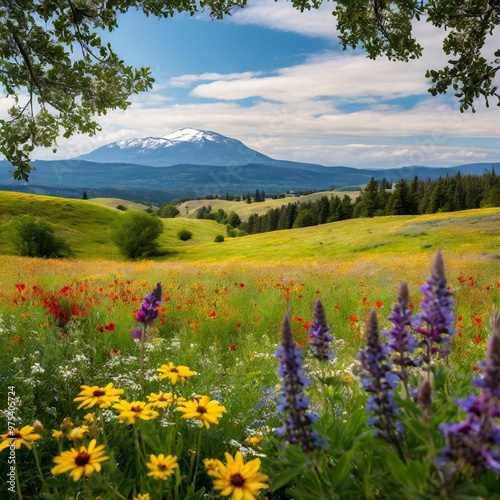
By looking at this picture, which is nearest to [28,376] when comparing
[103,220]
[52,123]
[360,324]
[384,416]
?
[52,123]

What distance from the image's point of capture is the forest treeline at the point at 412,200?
93.9 m

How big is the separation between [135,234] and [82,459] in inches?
2847

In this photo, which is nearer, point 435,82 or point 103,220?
point 435,82

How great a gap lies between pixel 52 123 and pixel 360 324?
6.94m

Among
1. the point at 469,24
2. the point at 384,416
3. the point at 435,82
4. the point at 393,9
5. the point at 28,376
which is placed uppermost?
the point at 393,9

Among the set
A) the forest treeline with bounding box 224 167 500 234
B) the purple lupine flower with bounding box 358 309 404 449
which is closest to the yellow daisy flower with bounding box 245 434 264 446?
the purple lupine flower with bounding box 358 309 404 449

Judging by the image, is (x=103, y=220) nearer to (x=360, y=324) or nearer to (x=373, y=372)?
(x=360, y=324)

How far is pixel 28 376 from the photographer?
4.54 meters

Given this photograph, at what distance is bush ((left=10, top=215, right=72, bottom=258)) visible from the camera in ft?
195

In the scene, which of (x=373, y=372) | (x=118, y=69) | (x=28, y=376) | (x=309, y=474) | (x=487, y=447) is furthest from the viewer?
(x=118, y=69)

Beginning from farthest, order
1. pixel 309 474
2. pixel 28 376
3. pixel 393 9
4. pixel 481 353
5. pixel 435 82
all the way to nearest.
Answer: pixel 481 353
pixel 393 9
pixel 435 82
pixel 28 376
pixel 309 474

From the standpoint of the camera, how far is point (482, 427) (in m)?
1.30

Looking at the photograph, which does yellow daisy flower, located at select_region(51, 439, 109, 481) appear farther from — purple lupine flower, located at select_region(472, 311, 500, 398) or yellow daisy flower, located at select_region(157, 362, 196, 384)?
purple lupine flower, located at select_region(472, 311, 500, 398)

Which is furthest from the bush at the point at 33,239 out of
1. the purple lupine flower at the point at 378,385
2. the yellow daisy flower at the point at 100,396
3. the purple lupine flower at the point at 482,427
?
the purple lupine flower at the point at 482,427
